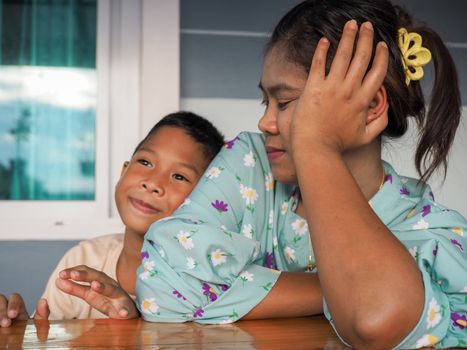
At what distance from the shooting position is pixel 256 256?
138 centimetres

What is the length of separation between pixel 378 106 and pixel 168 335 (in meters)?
0.59

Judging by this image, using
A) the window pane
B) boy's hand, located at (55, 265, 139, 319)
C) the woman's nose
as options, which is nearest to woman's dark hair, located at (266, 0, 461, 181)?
the woman's nose

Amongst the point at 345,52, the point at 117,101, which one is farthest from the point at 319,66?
the point at 117,101

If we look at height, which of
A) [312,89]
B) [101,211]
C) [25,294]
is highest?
[312,89]

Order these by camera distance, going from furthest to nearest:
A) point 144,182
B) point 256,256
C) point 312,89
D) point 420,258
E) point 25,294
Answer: point 25,294
point 144,182
point 256,256
point 312,89
point 420,258

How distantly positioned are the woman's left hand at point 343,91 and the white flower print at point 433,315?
0.31 m

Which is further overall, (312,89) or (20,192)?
(20,192)

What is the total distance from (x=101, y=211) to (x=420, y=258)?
2.34 m

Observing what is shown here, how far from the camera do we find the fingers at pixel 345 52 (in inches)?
47.6

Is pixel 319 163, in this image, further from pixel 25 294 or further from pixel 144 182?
pixel 25 294

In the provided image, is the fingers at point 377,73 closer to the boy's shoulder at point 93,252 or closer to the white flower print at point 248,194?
the white flower print at point 248,194

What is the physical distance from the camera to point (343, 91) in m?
1.21

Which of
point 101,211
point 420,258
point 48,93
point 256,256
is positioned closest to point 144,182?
point 256,256

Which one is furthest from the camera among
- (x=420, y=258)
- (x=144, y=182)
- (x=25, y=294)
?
(x=25, y=294)
